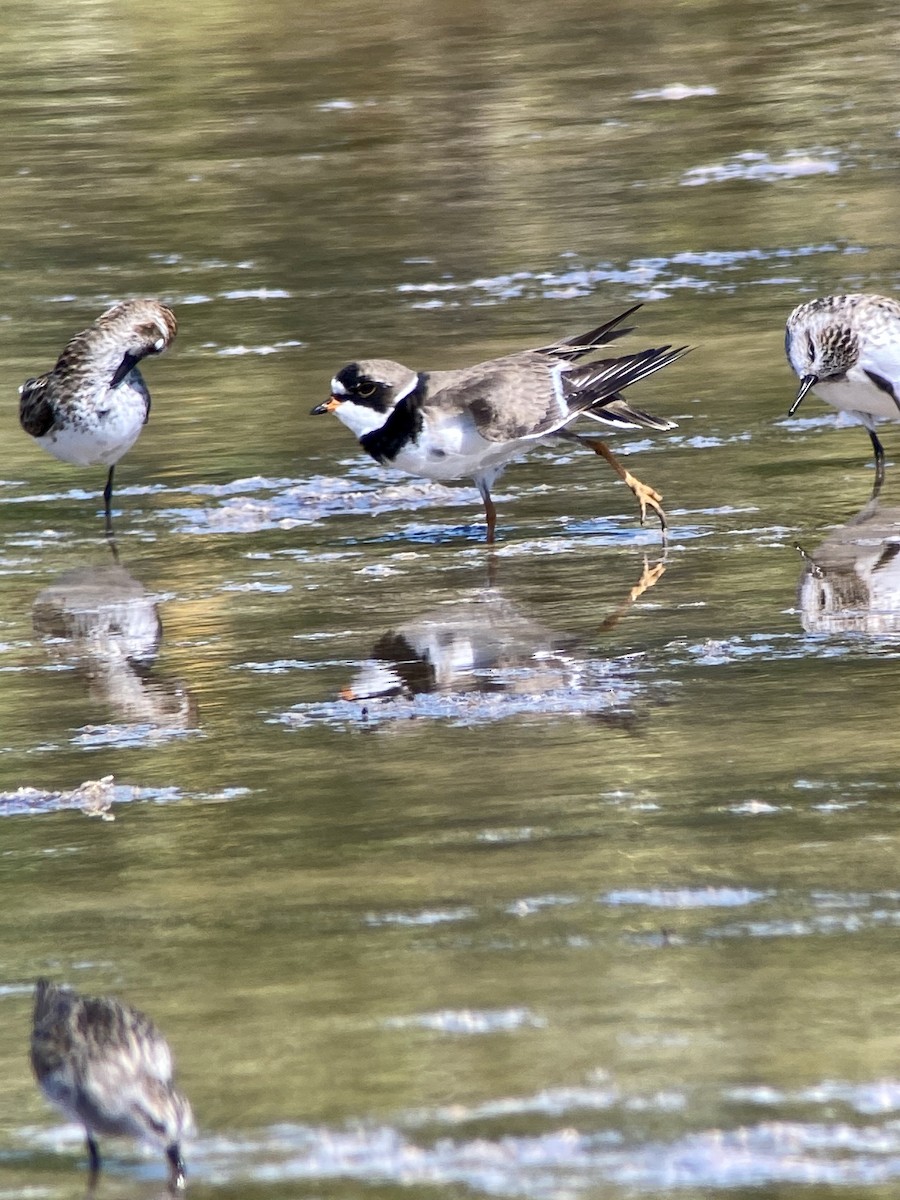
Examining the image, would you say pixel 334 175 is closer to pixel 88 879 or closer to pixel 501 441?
pixel 501 441

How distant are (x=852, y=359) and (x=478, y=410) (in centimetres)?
175

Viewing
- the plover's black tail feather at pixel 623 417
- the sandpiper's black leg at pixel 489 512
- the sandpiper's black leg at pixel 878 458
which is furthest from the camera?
the plover's black tail feather at pixel 623 417

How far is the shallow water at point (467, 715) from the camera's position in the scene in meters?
4.57

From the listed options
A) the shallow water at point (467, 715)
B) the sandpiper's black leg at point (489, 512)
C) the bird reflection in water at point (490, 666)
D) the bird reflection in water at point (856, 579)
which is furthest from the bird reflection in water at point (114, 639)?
the bird reflection in water at point (856, 579)

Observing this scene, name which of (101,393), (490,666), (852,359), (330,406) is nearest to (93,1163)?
(490,666)

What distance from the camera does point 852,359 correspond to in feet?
32.7

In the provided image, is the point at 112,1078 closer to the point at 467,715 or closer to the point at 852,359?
the point at 467,715

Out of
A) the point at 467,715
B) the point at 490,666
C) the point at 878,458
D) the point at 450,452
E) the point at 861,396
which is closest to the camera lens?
the point at 467,715

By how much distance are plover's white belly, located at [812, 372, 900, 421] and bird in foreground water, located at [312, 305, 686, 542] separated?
0.81 m

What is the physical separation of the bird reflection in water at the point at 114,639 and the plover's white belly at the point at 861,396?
3.08 m

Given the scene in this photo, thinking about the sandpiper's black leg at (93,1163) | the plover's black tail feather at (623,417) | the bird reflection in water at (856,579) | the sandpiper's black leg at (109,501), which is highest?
the sandpiper's black leg at (93,1163)

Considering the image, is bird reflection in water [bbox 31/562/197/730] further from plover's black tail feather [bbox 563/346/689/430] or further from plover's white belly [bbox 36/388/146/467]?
plover's black tail feather [bbox 563/346/689/430]

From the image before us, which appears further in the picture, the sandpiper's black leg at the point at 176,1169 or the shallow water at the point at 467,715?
the shallow water at the point at 467,715

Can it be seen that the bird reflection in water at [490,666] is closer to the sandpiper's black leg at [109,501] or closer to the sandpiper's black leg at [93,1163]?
the sandpiper's black leg at [109,501]
